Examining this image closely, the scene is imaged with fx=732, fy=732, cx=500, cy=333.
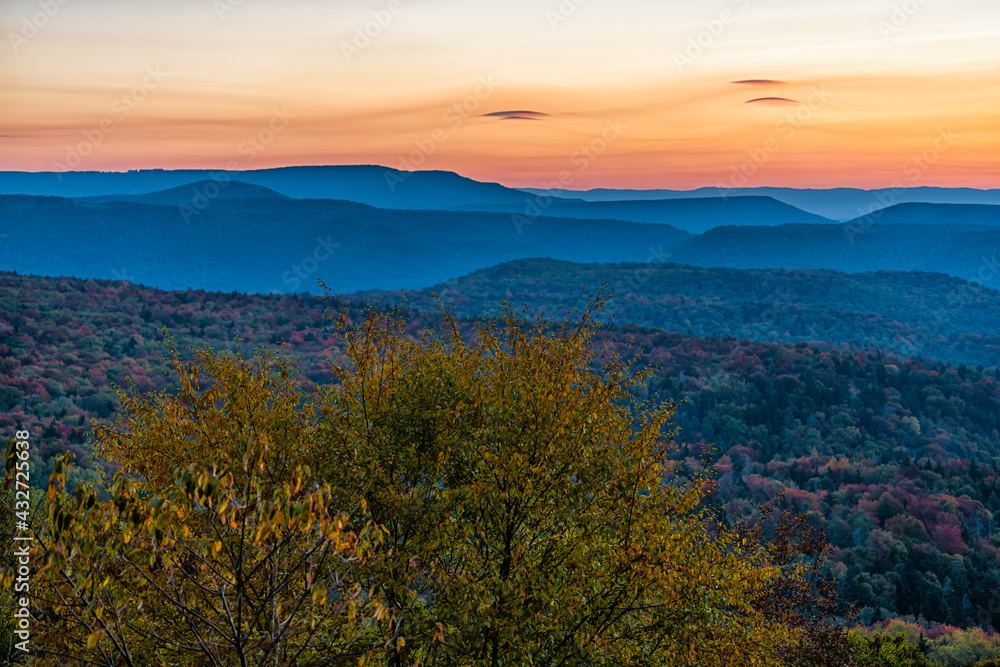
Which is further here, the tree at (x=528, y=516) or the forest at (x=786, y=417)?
the forest at (x=786, y=417)

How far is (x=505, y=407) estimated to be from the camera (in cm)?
1447

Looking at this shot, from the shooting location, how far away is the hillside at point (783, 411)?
5506 centimetres

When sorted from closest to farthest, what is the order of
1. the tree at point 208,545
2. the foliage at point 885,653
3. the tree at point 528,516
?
the tree at point 208,545 < the tree at point 528,516 < the foliage at point 885,653

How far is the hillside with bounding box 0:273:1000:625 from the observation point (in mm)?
55062

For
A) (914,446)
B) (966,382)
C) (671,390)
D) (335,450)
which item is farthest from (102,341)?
(966,382)

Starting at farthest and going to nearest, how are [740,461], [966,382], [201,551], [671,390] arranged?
[966,382] → [671,390] → [740,461] → [201,551]

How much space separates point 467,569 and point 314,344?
11665 centimetres

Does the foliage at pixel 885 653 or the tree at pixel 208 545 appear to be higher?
the tree at pixel 208 545

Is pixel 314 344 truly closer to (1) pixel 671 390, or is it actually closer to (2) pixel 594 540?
(1) pixel 671 390

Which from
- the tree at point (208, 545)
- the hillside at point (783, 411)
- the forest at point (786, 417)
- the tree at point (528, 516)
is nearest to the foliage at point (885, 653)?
the forest at point (786, 417)

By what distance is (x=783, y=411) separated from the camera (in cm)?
11525

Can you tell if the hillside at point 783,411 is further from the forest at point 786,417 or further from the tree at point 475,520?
the tree at point 475,520

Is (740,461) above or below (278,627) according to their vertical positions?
below

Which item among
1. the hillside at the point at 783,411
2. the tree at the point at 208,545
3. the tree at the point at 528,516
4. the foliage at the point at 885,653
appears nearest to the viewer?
the tree at the point at 208,545
